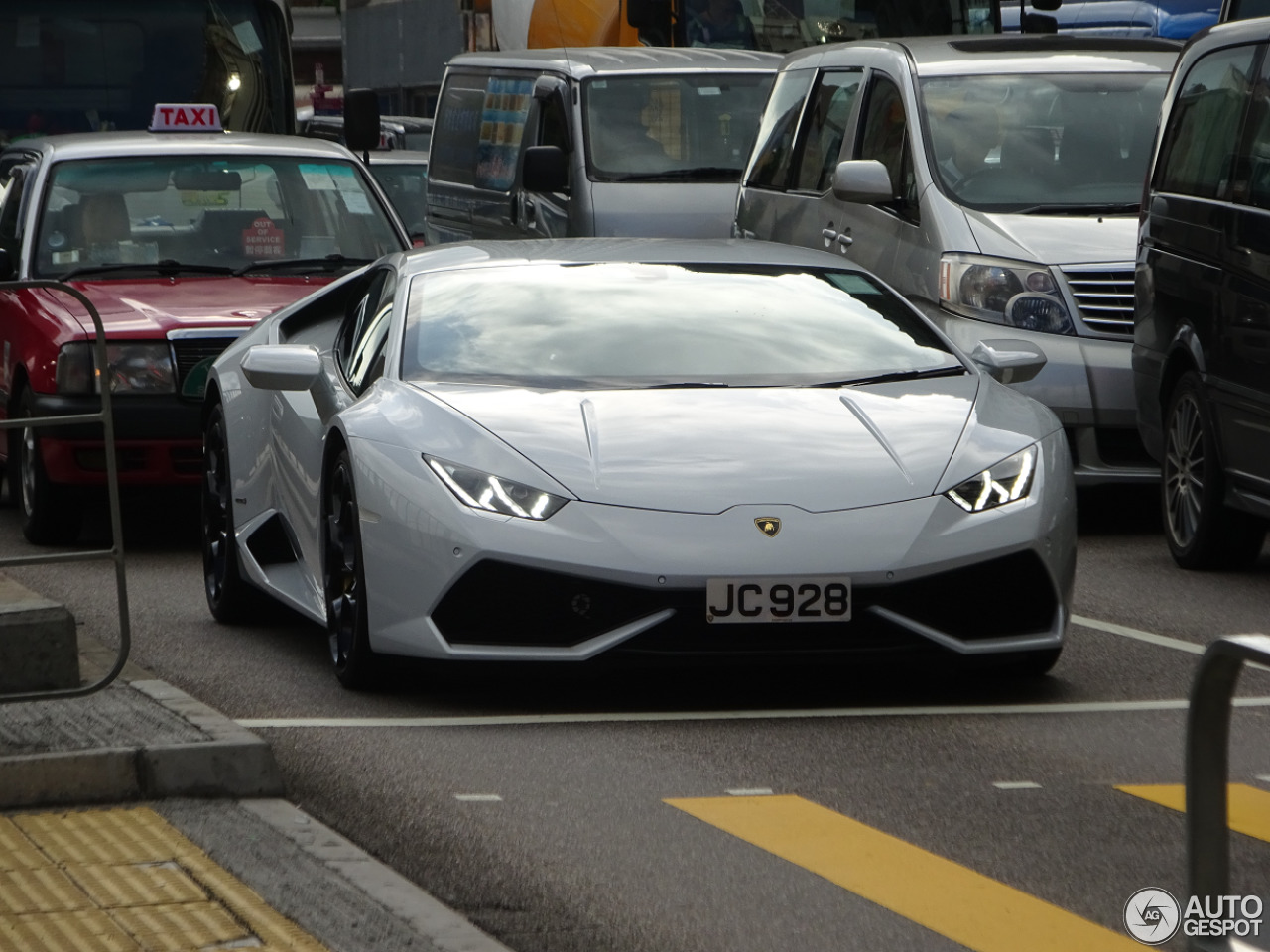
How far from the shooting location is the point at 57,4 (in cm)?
1816

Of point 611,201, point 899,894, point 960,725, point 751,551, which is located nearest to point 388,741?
point 751,551

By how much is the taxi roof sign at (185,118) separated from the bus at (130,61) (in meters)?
4.17

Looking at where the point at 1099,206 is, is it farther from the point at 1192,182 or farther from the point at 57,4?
the point at 57,4

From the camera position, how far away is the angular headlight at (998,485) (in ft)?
22.6

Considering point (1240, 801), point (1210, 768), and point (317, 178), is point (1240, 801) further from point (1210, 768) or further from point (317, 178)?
point (317, 178)

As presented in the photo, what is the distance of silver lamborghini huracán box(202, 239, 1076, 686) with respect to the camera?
6.67m

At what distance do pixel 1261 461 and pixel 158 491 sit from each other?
15.8 ft

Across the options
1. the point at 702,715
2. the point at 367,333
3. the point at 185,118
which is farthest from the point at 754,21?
the point at 702,715

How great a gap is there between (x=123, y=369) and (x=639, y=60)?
747 centimetres

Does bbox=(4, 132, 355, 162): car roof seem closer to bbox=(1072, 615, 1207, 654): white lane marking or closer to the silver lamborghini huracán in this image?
the silver lamborghini huracán

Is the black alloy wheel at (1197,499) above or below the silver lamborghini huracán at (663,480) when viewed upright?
below

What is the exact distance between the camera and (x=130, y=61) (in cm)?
1841

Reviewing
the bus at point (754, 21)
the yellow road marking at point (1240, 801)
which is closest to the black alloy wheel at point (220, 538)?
the yellow road marking at point (1240, 801)

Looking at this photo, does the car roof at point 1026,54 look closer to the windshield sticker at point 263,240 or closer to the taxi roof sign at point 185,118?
the windshield sticker at point 263,240
